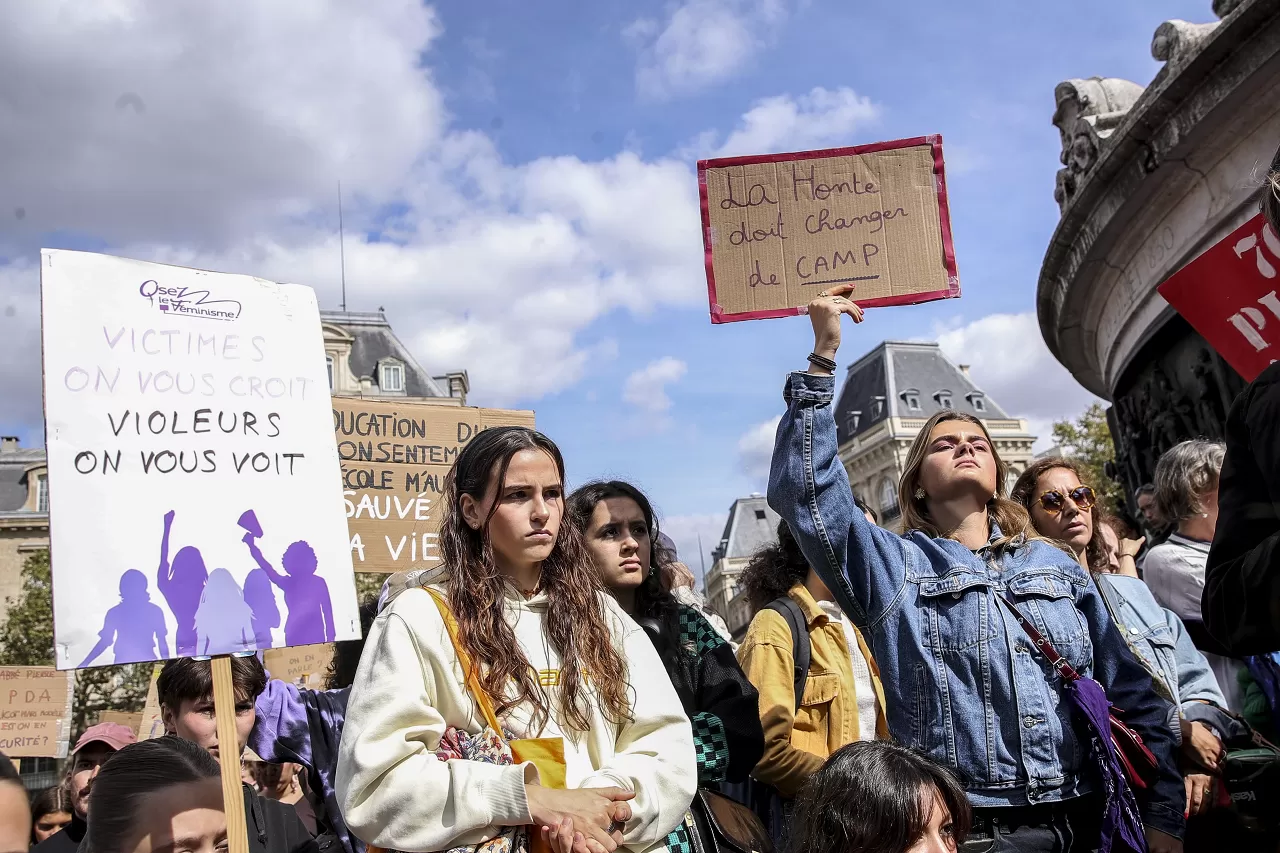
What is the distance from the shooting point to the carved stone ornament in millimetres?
8047

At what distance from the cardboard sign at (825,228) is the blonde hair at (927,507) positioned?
0.55 m

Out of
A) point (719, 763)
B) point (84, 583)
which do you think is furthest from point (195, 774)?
point (719, 763)

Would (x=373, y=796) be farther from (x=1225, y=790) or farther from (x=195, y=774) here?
(x=1225, y=790)

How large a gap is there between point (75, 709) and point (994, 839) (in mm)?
34847

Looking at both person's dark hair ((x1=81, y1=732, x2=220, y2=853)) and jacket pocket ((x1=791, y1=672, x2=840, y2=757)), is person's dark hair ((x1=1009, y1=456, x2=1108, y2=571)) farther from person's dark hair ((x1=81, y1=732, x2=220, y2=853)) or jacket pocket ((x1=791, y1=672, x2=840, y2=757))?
person's dark hair ((x1=81, y1=732, x2=220, y2=853))

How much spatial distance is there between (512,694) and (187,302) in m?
1.97

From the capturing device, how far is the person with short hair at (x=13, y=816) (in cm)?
228

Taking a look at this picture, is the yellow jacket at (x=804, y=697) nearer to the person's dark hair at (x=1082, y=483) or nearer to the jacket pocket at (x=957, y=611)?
the jacket pocket at (x=957, y=611)

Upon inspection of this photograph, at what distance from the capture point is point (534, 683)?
250 centimetres

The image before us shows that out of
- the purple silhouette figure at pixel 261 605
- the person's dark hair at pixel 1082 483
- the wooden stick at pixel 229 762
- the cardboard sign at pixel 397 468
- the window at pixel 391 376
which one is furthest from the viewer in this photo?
the window at pixel 391 376

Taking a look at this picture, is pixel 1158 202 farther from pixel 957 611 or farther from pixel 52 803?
pixel 52 803

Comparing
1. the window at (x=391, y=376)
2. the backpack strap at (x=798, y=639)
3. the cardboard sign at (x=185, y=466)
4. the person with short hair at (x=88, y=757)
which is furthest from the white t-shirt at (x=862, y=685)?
the window at (x=391, y=376)

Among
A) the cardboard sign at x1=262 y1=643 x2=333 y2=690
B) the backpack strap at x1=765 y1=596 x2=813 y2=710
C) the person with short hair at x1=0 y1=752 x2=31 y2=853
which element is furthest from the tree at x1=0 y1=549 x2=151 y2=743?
the person with short hair at x1=0 y1=752 x2=31 y2=853

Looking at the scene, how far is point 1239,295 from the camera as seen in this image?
4184mm
